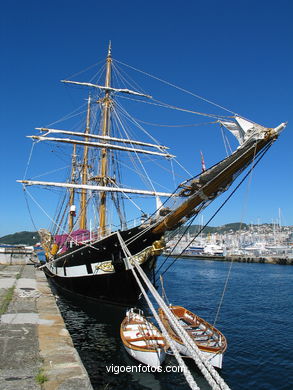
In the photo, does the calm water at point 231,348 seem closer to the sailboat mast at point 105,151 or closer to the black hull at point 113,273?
the black hull at point 113,273

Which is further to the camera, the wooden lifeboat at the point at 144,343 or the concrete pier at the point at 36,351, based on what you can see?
the wooden lifeboat at the point at 144,343

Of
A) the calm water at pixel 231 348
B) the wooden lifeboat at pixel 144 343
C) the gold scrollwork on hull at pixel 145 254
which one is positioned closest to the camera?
the calm water at pixel 231 348

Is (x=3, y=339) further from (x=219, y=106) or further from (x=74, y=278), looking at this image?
(x=74, y=278)

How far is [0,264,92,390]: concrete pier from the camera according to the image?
4867 millimetres

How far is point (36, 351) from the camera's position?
615cm

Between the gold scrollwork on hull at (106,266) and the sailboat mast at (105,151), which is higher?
the sailboat mast at (105,151)

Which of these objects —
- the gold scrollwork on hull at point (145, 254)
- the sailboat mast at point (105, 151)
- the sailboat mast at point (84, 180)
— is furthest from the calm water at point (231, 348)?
the sailboat mast at point (84, 180)

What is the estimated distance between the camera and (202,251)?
110312 mm

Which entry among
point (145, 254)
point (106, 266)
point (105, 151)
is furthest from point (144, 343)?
point (105, 151)

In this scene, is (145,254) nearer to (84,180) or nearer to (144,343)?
(144,343)

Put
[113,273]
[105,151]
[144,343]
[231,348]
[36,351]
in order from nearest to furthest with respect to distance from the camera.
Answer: [36,351] → [144,343] → [231,348] → [113,273] → [105,151]

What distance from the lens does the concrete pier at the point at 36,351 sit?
4867 mm

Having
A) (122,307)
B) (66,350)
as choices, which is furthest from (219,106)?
(122,307)

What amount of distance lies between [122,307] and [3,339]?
10.0m
